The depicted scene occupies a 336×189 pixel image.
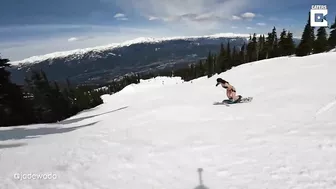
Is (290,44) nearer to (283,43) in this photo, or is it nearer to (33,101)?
(283,43)

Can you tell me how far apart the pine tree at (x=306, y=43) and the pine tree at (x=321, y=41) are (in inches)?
50.1

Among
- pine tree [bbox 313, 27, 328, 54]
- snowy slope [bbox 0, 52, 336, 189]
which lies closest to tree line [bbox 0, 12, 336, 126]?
pine tree [bbox 313, 27, 328, 54]

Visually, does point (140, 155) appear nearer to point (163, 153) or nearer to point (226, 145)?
point (163, 153)

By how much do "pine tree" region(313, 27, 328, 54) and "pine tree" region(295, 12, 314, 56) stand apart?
1.27 metres

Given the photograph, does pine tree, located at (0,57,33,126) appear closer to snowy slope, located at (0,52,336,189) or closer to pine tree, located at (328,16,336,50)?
snowy slope, located at (0,52,336,189)

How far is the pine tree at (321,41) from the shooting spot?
67.4 metres

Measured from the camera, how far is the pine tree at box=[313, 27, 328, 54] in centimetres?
6738

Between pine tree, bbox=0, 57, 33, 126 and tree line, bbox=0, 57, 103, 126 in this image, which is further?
tree line, bbox=0, 57, 103, 126

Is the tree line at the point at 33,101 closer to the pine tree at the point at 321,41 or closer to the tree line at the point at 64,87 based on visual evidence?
the tree line at the point at 64,87

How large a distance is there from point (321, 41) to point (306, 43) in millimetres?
5107

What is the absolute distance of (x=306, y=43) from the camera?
219 ft

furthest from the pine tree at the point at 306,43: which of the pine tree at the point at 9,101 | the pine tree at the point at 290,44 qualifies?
the pine tree at the point at 9,101

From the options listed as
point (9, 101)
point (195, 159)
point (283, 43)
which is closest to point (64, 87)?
point (9, 101)

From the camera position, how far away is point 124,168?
692 cm
